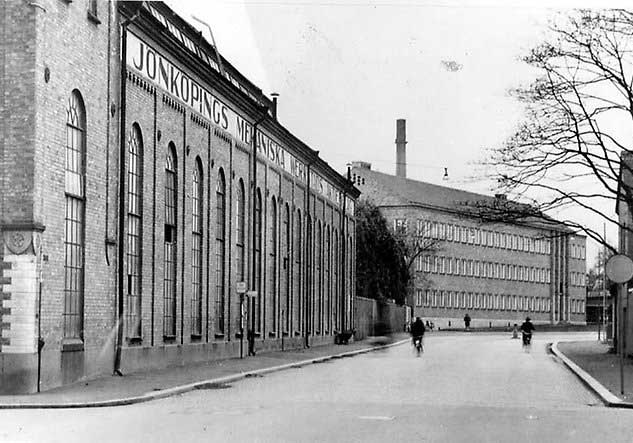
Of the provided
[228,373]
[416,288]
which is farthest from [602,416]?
[416,288]

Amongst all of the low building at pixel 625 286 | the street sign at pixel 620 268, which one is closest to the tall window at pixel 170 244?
the low building at pixel 625 286

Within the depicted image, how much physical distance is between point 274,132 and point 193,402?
2751cm

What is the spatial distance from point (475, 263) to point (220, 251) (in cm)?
8942

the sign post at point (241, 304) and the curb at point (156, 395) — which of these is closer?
the curb at point (156, 395)

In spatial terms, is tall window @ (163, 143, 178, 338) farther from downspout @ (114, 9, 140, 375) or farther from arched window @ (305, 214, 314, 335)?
arched window @ (305, 214, 314, 335)

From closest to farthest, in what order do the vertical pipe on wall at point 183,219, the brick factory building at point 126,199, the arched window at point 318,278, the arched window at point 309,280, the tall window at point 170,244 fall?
1. the brick factory building at point 126,199
2. the tall window at point 170,244
3. the vertical pipe on wall at point 183,219
4. the arched window at point 309,280
5. the arched window at point 318,278

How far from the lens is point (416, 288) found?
111m

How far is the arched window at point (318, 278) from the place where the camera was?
5588cm

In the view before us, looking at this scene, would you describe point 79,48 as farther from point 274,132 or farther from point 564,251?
point 564,251

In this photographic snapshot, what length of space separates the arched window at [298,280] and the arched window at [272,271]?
14.1 feet

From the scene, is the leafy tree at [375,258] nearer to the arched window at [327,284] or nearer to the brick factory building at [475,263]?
the brick factory building at [475,263]

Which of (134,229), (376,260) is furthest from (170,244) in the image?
(376,260)

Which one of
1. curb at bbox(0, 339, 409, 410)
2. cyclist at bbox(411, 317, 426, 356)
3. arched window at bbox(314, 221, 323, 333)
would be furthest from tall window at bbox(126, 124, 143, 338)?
arched window at bbox(314, 221, 323, 333)

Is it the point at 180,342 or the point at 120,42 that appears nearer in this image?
the point at 120,42
